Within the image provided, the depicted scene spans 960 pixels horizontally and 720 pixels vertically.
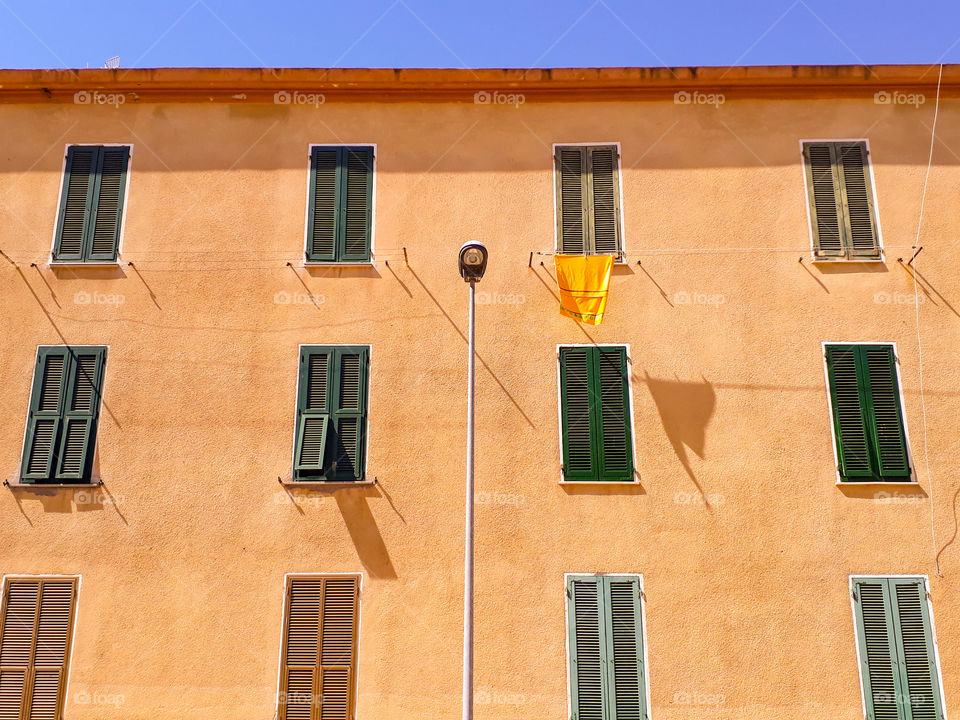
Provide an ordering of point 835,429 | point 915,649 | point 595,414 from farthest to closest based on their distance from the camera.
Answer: point 595,414, point 835,429, point 915,649

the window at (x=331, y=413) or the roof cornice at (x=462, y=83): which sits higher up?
the roof cornice at (x=462, y=83)

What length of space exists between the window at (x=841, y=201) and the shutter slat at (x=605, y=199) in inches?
108

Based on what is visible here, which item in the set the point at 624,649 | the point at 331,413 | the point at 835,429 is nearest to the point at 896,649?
the point at 835,429

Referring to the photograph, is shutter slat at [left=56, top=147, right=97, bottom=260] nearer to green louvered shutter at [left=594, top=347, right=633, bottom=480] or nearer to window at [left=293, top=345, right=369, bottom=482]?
window at [left=293, top=345, right=369, bottom=482]

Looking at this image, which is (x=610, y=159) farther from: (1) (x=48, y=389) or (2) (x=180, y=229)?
(1) (x=48, y=389)

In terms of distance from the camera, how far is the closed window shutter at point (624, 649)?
11.0 metres

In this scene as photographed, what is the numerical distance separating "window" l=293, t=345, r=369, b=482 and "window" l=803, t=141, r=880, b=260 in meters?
6.60

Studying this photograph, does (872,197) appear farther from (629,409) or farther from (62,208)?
(62,208)

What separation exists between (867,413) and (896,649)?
2.94 meters

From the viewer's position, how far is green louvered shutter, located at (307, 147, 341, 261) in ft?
42.7

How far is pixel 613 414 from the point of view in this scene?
1214 centimetres

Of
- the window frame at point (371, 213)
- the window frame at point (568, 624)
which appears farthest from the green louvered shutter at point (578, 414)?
A: the window frame at point (371, 213)

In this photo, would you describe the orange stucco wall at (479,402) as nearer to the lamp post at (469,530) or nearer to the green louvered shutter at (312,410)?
the green louvered shutter at (312,410)

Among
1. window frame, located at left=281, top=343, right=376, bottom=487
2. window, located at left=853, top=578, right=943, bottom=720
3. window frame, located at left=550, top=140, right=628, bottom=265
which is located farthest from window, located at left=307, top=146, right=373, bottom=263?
window, located at left=853, top=578, right=943, bottom=720
